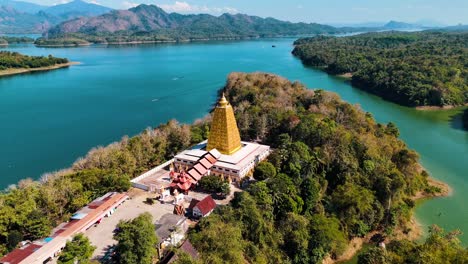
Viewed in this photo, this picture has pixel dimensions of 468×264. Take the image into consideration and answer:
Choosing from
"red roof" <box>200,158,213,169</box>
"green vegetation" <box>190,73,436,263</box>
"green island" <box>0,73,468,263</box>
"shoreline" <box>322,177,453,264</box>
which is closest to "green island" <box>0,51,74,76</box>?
"green island" <box>0,73,468,263</box>

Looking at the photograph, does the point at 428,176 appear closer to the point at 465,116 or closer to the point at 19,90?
the point at 465,116

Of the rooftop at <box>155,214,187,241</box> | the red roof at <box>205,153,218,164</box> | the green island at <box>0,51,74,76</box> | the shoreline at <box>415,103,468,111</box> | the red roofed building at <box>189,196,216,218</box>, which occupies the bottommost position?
the shoreline at <box>415,103,468,111</box>

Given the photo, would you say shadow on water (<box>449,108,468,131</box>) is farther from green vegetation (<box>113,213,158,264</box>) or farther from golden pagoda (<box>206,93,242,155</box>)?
green vegetation (<box>113,213,158,264</box>)

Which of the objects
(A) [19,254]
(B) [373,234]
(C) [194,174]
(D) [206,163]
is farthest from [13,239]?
(B) [373,234]

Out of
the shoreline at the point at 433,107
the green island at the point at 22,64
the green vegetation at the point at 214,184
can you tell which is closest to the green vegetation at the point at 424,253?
the green vegetation at the point at 214,184

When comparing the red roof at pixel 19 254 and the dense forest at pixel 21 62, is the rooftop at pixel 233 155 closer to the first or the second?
the red roof at pixel 19 254
